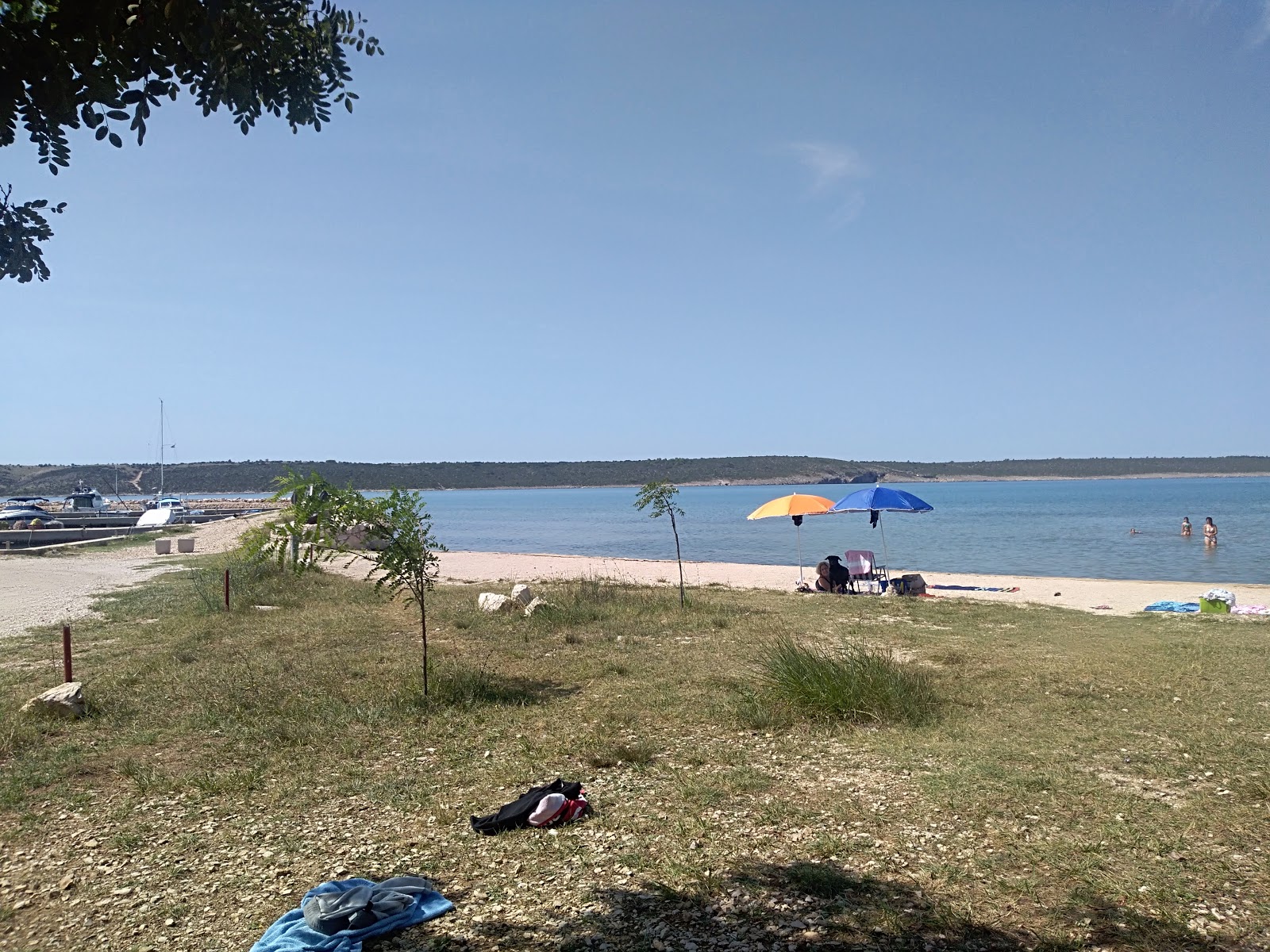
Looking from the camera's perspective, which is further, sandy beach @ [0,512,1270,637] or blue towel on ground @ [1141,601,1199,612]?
sandy beach @ [0,512,1270,637]

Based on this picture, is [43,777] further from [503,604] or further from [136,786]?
[503,604]

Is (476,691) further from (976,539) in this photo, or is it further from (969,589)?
(976,539)

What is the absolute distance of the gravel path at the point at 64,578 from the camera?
14.1 metres

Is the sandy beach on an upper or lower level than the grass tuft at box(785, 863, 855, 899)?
lower

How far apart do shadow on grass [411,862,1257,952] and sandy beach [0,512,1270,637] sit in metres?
11.9

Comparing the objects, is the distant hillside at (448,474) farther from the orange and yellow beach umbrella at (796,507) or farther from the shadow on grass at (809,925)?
the shadow on grass at (809,925)

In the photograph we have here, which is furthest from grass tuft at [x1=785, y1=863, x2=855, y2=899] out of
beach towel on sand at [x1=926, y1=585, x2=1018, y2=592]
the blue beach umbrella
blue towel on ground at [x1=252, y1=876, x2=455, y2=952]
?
beach towel on sand at [x1=926, y1=585, x2=1018, y2=592]

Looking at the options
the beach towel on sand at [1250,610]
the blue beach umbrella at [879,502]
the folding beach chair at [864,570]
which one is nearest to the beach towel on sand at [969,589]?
the folding beach chair at [864,570]

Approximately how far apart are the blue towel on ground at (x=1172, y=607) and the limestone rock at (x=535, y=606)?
32.6 feet

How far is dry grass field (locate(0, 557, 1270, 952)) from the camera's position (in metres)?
3.52

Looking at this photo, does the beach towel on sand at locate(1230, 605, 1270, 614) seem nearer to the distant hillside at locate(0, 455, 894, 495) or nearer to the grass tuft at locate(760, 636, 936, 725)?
the grass tuft at locate(760, 636, 936, 725)

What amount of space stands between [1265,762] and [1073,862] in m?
2.24

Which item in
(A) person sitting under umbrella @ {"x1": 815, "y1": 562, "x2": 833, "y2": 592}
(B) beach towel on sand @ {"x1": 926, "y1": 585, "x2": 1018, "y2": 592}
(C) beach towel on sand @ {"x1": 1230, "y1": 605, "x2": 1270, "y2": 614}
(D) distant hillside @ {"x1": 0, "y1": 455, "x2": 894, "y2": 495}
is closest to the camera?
(C) beach towel on sand @ {"x1": 1230, "y1": 605, "x2": 1270, "y2": 614}

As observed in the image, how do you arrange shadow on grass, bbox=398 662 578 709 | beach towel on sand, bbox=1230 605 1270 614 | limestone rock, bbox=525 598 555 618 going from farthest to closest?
beach towel on sand, bbox=1230 605 1270 614
limestone rock, bbox=525 598 555 618
shadow on grass, bbox=398 662 578 709
